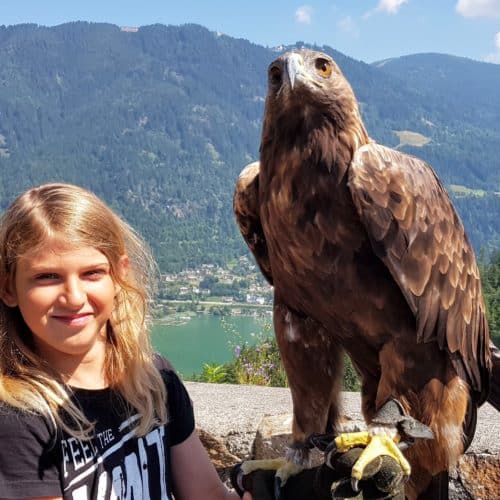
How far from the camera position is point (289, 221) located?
2199 millimetres

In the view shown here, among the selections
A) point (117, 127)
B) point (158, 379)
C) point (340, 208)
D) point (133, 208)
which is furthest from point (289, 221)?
point (117, 127)

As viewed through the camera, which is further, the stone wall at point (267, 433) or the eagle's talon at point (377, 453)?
the stone wall at point (267, 433)

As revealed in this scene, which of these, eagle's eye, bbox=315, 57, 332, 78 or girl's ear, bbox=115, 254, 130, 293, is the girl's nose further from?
eagle's eye, bbox=315, 57, 332, 78

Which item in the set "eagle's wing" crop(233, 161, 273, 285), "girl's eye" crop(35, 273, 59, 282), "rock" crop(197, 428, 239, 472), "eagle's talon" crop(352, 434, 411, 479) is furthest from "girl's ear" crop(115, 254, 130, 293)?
"rock" crop(197, 428, 239, 472)

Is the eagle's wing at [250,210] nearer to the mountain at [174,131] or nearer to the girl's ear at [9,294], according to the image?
the girl's ear at [9,294]

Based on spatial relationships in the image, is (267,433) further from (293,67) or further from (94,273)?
(293,67)

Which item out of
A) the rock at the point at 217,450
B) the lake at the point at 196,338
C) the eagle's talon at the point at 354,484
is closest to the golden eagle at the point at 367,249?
the eagle's talon at the point at 354,484

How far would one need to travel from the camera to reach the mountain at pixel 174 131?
10094 centimetres

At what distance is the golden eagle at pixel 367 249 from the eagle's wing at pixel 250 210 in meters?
0.18

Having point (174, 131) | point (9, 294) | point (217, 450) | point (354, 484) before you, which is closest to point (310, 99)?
point (9, 294)

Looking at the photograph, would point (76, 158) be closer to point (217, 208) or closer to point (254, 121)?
point (217, 208)

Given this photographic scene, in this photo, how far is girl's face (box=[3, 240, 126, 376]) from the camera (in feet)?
5.66

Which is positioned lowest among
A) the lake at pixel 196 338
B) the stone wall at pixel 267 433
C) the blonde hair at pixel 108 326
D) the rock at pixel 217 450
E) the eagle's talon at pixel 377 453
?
the lake at pixel 196 338

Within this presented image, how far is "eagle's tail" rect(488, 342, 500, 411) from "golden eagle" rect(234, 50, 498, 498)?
204 mm
